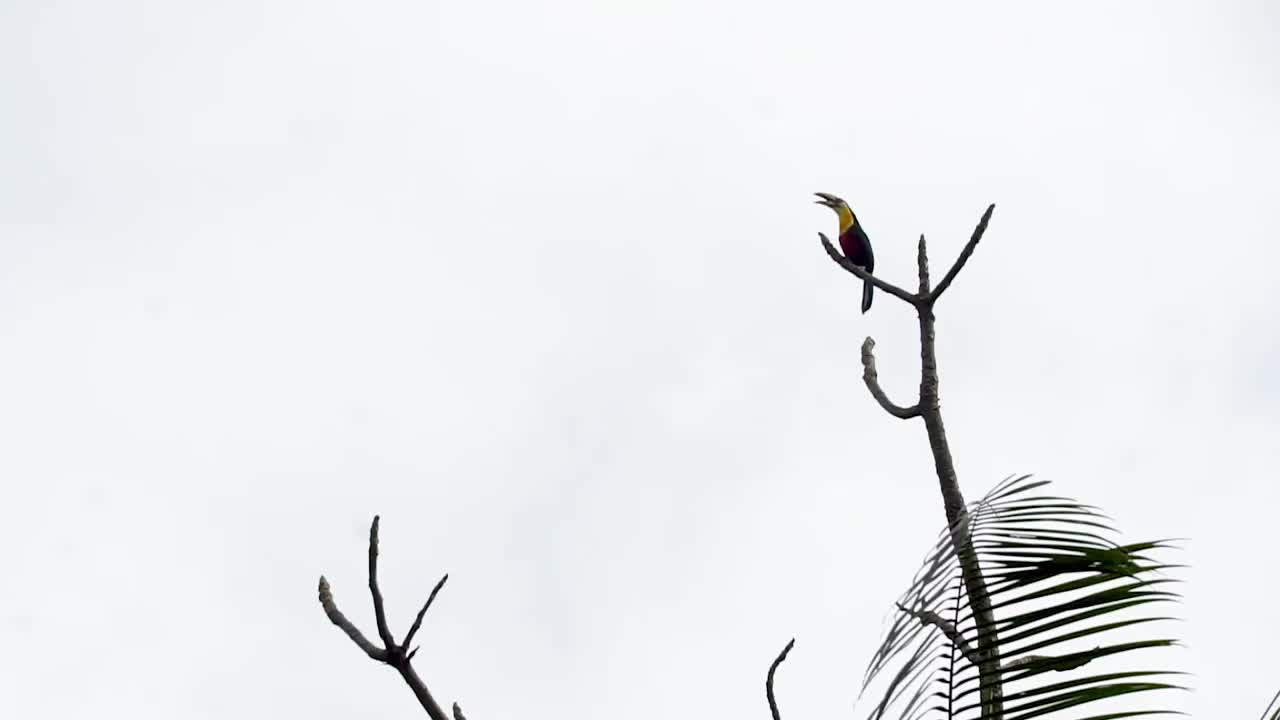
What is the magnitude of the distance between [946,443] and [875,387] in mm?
969

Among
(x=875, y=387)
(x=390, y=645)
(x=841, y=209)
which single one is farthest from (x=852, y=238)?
(x=390, y=645)

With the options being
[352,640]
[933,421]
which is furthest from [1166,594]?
[352,640]

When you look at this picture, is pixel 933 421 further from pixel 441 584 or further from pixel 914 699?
pixel 914 699

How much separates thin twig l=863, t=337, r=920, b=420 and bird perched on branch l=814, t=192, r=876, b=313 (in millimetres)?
12054

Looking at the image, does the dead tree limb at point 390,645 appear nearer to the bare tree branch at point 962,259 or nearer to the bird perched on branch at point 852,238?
the bare tree branch at point 962,259

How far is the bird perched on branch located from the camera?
16484 mm

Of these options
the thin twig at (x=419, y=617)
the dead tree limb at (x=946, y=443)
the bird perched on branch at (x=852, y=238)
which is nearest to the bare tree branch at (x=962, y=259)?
the dead tree limb at (x=946, y=443)

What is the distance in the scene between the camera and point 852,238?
16.5 metres

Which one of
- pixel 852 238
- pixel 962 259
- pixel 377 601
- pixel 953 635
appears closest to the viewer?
pixel 953 635

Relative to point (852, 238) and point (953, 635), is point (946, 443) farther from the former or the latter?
point (852, 238)

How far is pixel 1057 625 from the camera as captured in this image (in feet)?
6.39

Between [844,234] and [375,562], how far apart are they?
47.6ft

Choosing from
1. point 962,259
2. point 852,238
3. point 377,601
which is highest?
point 852,238

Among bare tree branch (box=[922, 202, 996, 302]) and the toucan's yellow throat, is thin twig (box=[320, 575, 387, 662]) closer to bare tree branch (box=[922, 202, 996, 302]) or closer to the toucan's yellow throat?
bare tree branch (box=[922, 202, 996, 302])
